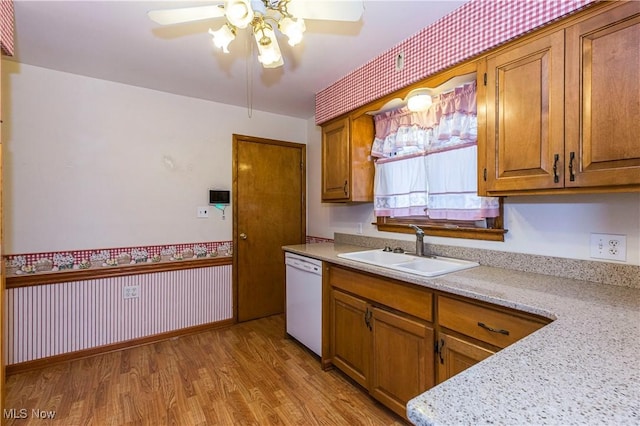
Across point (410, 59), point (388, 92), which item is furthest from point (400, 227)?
point (410, 59)

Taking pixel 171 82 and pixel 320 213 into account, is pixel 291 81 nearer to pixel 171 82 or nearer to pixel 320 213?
pixel 171 82

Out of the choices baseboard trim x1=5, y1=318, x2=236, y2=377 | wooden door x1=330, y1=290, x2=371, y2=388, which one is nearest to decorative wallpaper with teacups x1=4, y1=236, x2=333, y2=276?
baseboard trim x1=5, y1=318, x2=236, y2=377

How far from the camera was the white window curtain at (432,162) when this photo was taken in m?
1.93

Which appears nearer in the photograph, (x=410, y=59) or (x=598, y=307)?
(x=598, y=307)

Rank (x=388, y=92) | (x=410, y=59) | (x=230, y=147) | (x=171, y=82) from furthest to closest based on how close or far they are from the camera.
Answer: (x=230, y=147) < (x=171, y=82) < (x=388, y=92) < (x=410, y=59)

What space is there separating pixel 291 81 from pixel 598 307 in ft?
7.80

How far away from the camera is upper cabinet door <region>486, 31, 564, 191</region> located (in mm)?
1306

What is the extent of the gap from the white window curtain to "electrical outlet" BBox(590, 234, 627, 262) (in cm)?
47

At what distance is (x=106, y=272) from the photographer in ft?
8.49

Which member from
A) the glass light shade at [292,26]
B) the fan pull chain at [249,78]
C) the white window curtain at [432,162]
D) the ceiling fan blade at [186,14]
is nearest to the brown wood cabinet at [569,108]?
the white window curtain at [432,162]

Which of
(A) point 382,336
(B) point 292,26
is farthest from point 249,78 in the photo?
(A) point 382,336

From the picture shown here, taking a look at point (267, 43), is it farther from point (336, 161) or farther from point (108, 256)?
point (108, 256)

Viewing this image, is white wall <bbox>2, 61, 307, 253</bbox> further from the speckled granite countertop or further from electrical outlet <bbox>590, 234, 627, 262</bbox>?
electrical outlet <bbox>590, 234, 627, 262</bbox>

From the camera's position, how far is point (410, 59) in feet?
6.25
